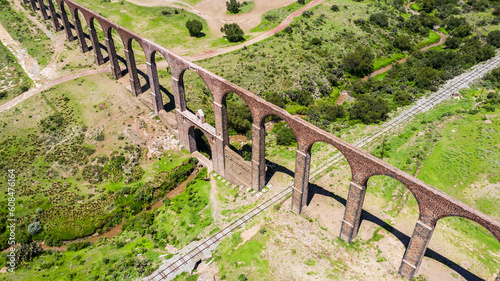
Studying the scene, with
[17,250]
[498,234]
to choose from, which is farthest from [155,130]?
[498,234]

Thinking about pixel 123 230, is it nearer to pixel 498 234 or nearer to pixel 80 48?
pixel 498 234

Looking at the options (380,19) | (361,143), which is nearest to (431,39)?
(380,19)

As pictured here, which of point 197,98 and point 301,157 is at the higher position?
point 301,157

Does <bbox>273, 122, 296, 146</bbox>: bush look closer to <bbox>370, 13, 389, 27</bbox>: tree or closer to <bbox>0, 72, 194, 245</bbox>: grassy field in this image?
<bbox>0, 72, 194, 245</bbox>: grassy field

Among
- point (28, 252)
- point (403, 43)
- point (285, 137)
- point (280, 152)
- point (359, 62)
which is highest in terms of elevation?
point (359, 62)

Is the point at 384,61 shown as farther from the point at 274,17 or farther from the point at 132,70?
the point at 132,70

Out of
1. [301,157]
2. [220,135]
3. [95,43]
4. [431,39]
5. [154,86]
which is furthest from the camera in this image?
[431,39]

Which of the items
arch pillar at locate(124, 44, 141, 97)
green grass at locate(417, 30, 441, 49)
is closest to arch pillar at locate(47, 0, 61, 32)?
arch pillar at locate(124, 44, 141, 97)
